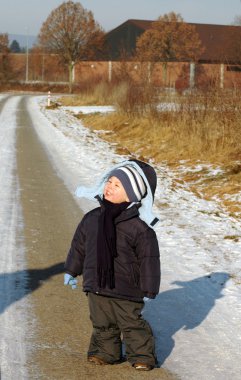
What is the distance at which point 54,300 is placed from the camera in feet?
17.5

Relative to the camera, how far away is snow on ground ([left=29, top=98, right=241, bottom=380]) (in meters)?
4.28

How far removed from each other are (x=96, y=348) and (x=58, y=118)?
2275 cm

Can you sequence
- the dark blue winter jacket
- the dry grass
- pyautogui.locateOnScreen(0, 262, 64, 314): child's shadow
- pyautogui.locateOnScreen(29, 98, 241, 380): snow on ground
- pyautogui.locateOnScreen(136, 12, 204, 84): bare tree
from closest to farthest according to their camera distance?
the dark blue winter jacket, pyautogui.locateOnScreen(29, 98, 241, 380): snow on ground, pyautogui.locateOnScreen(0, 262, 64, 314): child's shadow, the dry grass, pyautogui.locateOnScreen(136, 12, 204, 84): bare tree

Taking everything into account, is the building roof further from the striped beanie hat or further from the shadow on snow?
the striped beanie hat

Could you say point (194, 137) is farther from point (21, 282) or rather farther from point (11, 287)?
point (11, 287)

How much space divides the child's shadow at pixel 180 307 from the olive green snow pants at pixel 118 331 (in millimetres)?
242

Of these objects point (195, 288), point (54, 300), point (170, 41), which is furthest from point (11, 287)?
point (170, 41)

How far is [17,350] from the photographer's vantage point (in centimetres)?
428

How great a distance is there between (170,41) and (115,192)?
1910 inches

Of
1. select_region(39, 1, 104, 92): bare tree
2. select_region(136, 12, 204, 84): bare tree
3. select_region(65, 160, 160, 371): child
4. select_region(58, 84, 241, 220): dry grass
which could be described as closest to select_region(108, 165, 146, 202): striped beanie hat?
select_region(65, 160, 160, 371): child

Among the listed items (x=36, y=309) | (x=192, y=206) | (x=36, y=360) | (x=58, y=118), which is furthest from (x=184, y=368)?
(x=58, y=118)

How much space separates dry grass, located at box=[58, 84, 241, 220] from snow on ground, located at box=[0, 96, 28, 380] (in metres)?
3.13

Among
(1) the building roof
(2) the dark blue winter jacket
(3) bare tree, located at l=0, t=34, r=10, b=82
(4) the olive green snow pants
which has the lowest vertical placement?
(4) the olive green snow pants

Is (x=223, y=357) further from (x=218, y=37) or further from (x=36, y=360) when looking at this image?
(x=218, y=37)
